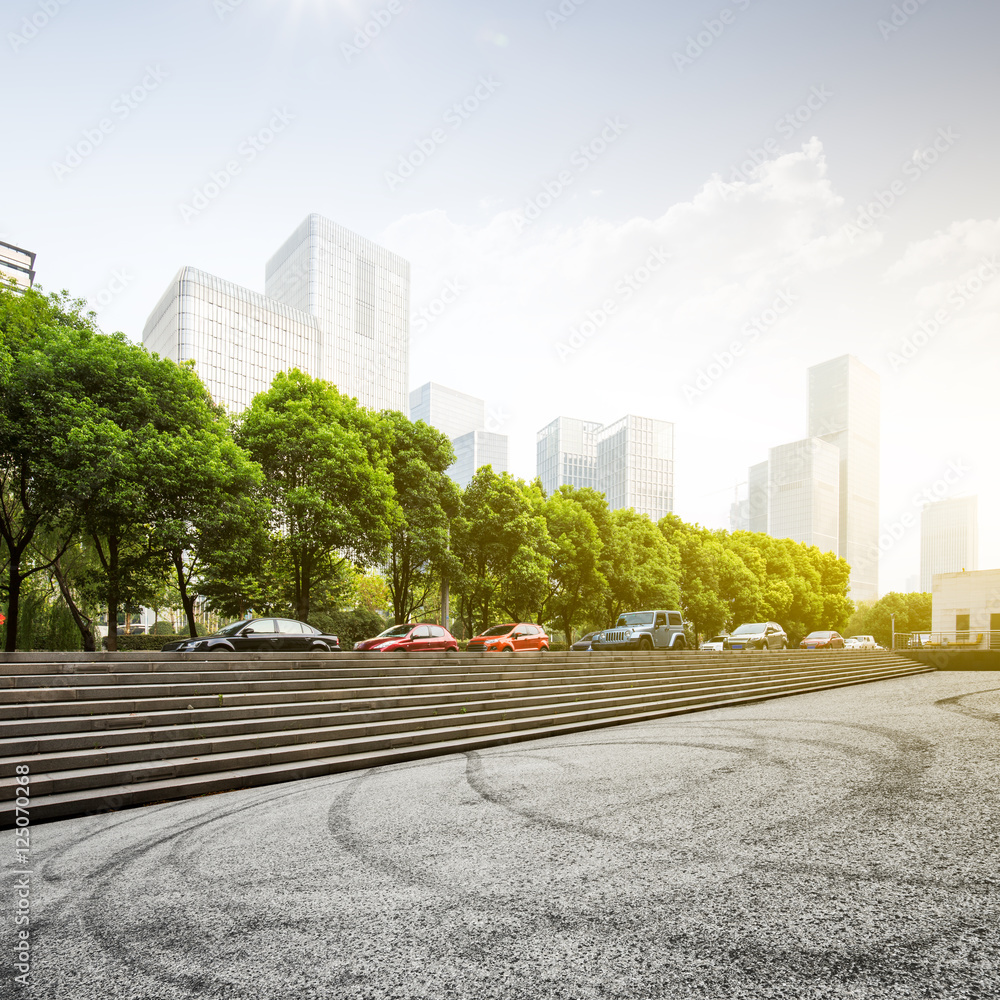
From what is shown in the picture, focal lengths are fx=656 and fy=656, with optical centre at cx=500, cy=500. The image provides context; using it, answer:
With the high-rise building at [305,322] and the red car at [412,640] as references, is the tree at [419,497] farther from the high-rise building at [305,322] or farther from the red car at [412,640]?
the high-rise building at [305,322]

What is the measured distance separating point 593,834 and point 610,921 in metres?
1.61

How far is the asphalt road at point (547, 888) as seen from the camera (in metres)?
3.16

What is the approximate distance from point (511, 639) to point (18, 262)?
178ft

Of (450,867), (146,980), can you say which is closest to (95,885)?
(146,980)

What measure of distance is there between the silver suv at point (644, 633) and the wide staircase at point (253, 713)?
616 cm

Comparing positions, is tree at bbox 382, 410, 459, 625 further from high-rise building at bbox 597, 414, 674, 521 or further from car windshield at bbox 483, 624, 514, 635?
high-rise building at bbox 597, 414, 674, 521

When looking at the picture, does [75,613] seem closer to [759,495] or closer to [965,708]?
[965,708]

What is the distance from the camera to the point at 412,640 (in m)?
19.1

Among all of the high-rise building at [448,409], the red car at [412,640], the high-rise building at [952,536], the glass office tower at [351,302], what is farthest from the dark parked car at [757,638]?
the high-rise building at [448,409]

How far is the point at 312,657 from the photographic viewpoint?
40.2 feet

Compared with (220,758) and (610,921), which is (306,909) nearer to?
(610,921)

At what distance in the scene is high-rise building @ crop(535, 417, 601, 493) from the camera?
140 meters

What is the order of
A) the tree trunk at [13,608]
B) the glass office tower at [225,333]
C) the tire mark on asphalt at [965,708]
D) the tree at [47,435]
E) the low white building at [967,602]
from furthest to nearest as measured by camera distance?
the glass office tower at [225,333] → the low white building at [967,602] → the tree trunk at [13,608] → the tree at [47,435] → the tire mark on asphalt at [965,708]

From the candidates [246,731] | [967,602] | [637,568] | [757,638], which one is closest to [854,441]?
[967,602]
